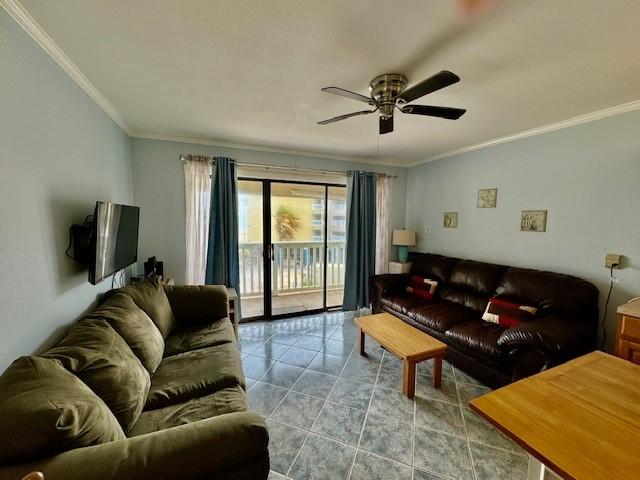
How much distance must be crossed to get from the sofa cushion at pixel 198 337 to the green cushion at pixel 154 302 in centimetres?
9

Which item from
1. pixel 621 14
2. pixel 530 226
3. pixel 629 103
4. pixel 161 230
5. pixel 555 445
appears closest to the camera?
pixel 555 445

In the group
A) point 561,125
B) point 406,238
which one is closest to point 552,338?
point 561,125

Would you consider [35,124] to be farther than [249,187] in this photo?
No

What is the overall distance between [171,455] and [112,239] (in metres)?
1.65

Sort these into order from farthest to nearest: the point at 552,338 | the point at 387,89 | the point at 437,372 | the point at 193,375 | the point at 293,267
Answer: the point at 293,267 → the point at 437,372 → the point at 552,338 → the point at 387,89 → the point at 193,375

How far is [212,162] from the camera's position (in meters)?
3.21

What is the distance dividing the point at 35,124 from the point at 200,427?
5.52ft

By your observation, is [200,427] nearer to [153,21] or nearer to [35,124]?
[35,124]

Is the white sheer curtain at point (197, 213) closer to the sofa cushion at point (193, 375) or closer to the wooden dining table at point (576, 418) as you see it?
the sofa cushion at point (193, 375)

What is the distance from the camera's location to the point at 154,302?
217 centimetres

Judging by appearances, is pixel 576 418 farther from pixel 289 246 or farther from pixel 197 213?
pixel 289 246

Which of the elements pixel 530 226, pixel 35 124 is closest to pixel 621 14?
pixel 530 226

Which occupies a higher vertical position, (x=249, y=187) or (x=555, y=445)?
(x=249, y=187)

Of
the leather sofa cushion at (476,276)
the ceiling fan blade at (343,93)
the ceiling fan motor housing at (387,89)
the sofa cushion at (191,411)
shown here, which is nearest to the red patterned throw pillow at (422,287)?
the leather sofa cushion at (476,276)
